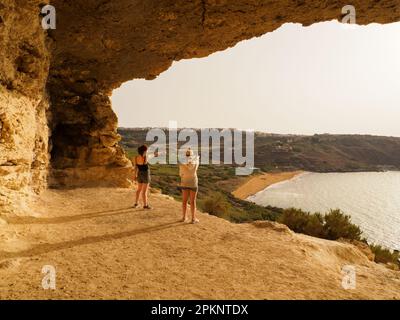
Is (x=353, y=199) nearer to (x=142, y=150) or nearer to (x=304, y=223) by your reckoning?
(x=304, y=223)

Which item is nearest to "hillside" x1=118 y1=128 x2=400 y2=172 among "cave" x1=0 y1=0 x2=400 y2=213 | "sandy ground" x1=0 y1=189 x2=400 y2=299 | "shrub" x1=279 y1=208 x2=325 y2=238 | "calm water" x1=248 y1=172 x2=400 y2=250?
"calm water" x1=248 y1=172 x2=400 y2=250

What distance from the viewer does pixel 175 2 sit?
9.50 metres

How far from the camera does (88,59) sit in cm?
1185

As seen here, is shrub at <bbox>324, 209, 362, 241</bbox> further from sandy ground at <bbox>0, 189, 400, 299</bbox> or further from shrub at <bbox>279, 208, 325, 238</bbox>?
sandy ground at <bbox>0, 189, 400, 299</bbox>

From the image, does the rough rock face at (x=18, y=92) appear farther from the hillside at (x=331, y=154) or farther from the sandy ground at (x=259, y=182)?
the hillside at (x=331, y=154)

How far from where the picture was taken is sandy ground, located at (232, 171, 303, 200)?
36809mm

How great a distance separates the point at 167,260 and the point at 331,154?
212ft

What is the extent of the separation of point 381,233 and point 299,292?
17821 millimetres

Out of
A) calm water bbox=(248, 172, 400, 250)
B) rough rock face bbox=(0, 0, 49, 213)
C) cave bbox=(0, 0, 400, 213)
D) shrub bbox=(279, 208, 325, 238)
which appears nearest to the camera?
rough rock face bbox=(0, 0, 49, 213)

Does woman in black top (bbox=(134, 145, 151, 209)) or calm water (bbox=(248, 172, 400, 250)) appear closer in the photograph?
woman in black top (bbox=(134, 145, 151, 209))

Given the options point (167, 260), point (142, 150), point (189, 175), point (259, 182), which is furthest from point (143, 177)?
point (259, 182)

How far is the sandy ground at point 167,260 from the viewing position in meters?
4.38

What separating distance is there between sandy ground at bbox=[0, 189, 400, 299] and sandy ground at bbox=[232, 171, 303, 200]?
90.3ft
